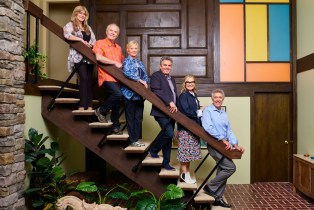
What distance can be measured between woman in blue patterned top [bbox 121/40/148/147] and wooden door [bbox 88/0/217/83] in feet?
7.46

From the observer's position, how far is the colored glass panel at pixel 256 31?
261 inches

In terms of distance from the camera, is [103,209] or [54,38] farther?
[54,38]

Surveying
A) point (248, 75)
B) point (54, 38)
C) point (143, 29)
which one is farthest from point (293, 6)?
point (54, 38)

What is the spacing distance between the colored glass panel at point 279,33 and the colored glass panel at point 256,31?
0.13 metres

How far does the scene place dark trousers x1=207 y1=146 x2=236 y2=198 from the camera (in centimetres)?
434

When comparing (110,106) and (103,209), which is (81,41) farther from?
(103,209)

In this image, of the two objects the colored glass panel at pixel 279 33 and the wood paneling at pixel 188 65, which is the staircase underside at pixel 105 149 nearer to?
the wood paneling at pixel 188 65

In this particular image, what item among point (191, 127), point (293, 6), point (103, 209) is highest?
point (293, 6)

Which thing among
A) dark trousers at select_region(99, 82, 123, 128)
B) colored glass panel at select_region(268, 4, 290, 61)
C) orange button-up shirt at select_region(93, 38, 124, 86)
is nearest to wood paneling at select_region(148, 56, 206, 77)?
colored glass panel at select_region(268, 4, 290, 61)

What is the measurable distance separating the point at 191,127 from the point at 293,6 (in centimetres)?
413

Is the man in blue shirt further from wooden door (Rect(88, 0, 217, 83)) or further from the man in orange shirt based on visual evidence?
wooden door (Rect(88, 0, 217, 83))

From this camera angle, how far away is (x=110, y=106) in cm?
438

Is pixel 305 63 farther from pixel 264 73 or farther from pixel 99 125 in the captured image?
pixel 99 125

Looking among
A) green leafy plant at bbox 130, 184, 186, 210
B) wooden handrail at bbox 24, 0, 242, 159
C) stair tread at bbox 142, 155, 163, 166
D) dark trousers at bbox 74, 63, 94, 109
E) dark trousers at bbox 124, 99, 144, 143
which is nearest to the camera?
green leafy plant at bbox 130, 184, 186, 210
